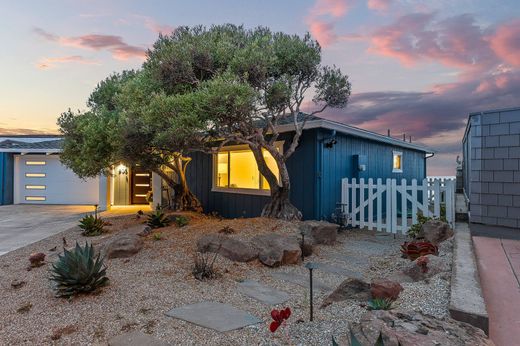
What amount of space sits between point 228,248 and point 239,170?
470 centimetres

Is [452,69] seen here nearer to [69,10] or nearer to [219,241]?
[219,241]

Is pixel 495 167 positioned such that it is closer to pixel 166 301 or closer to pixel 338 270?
pixel 338 270

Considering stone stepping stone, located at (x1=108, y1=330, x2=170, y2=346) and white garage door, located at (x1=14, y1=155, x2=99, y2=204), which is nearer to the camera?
stone stepping stone, located at (x1=108, y1=330, x2=170, y2=346)

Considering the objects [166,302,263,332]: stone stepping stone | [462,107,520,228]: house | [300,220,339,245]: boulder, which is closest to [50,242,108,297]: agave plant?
[166,302,263,332]: stone stepping stone

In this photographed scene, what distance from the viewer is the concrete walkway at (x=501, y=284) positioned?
2.38 m

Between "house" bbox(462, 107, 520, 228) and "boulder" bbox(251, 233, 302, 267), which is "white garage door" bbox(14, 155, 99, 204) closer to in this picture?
"boulder" bbox(251, 233, 302, 267)

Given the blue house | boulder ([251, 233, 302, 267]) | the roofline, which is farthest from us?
the blue house

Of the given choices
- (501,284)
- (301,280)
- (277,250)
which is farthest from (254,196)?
(501,284)

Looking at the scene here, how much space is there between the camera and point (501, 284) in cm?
327

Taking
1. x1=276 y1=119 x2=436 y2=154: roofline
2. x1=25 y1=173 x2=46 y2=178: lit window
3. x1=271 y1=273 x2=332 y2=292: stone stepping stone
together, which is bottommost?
x1=271 y1=273 x2=332 y2=292: stone stepping stone

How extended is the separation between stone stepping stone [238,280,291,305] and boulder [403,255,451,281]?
142 cm

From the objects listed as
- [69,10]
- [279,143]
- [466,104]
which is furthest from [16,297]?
[466,104]

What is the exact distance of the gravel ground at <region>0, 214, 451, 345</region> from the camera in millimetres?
2650

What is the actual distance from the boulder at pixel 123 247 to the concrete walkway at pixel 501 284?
4.77 m
